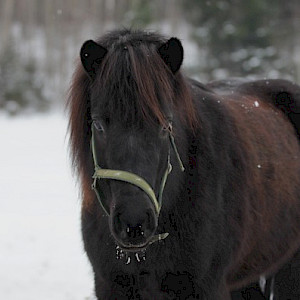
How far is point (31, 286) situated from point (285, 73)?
771 inches

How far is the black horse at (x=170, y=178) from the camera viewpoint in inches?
108

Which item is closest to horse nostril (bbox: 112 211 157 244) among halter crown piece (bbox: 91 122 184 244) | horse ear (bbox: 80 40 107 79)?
halter crown piece (bbox: 91 122 184 244)

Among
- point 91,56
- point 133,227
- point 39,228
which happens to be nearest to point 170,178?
point 133,227

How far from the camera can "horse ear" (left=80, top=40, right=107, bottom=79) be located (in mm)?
2891

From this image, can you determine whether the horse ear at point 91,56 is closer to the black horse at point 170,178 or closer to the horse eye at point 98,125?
the black horse at point 170,178

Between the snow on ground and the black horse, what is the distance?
63 cm

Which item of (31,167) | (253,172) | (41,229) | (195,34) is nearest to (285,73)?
(195,34)

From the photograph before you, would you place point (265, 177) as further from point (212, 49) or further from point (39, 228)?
point (212, 49)

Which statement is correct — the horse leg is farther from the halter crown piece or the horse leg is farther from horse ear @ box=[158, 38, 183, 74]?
horse ear @ box=[158, 38, 183, 74]

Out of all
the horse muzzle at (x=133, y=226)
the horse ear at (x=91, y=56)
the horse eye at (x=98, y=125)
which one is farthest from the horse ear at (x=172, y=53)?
the horse muzzle at (x=133, y=226)

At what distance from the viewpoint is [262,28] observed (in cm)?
2362

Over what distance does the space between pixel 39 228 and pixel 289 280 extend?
491 centimetres

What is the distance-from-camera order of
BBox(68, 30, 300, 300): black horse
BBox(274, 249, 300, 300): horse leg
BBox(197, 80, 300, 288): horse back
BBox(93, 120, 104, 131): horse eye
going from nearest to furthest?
BBox(68, 30, 300, 300): black horse → BBox(93, 120, 104, 131): horse eye → BBox(197, 80, 300, 288): horse back → BBox(274, 249, 300, 300): horse leg

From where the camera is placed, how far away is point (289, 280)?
459cm
